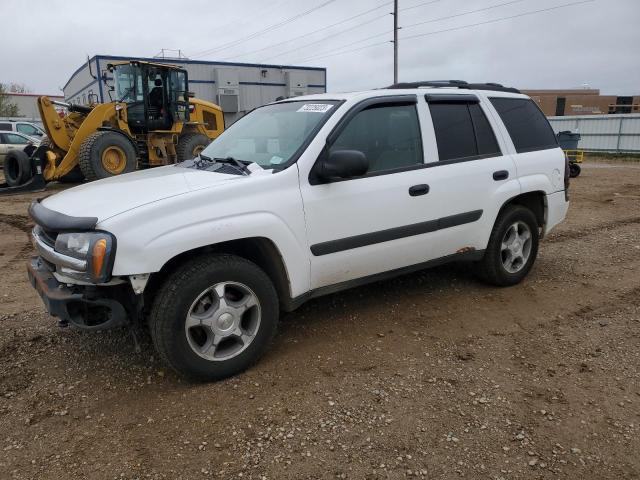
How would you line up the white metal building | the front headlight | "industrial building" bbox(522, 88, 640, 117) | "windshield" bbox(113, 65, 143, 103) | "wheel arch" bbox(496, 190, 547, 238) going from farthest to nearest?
"industrial building" bbox(522, 88, 640, 117)
the white metal building
"windshield" bbox(113, 65, 143, 103)
"wheel arch" bbox(496, 190, 547, 238)
the front headlight

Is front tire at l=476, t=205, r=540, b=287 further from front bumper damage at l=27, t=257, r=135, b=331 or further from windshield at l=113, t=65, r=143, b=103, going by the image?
windshield at l=113, t=65, r=143, b=103

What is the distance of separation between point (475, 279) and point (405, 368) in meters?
1.96

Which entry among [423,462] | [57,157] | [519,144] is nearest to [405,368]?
[423,462]

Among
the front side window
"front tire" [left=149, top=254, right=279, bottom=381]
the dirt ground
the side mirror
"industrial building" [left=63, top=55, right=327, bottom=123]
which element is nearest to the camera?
the dirt ground

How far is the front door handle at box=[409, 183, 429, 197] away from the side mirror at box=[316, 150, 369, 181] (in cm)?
61

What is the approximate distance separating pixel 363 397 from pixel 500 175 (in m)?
2.45

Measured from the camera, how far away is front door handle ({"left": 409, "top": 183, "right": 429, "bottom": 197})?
375 centimetres

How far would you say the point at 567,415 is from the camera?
2799 mm

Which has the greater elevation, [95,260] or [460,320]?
[95,260]

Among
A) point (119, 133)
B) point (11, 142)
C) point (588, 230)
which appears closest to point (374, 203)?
point (588, 230)

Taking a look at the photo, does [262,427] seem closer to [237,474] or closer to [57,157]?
[237,474]

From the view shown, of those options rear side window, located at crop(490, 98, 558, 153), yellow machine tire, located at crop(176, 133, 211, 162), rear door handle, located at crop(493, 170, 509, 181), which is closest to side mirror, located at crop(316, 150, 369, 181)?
rear door handle, located at crop(493, 170, 509, 181)

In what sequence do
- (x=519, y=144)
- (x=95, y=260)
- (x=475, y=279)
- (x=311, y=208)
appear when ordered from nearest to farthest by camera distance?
(x=95, y=260), (x=311, y=208), (x=519, y=144), (x=475, y=279)

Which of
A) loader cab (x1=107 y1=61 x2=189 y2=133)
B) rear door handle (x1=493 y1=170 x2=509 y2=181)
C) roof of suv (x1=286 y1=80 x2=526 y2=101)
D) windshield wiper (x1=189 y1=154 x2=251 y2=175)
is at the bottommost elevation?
rear door handle (x1=493 y1=170 x2=509 y2=181)
